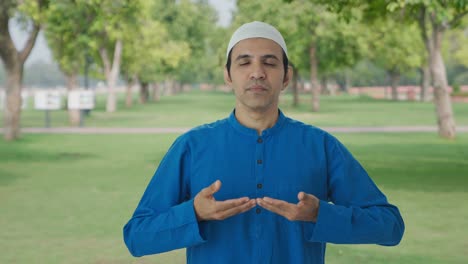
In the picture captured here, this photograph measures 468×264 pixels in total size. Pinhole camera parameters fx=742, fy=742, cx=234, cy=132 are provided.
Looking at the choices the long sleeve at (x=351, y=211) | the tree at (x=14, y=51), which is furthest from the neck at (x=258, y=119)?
the tree at (x=14, y=51)

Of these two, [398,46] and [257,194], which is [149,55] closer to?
[398,46]

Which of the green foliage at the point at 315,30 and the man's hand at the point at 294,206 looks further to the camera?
the green foliage at the point at 315,30

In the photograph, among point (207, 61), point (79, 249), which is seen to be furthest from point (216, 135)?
point (207, 61)

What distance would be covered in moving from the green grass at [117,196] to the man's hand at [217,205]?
5158mm

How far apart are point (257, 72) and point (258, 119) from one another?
20 centimetres

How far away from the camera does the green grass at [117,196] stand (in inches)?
316

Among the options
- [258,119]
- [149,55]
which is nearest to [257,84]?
[258,119]

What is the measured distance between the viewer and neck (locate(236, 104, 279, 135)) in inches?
117

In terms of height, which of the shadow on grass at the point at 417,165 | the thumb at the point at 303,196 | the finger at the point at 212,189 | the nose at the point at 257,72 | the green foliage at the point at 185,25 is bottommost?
the shadow on grass at the point at 417,165

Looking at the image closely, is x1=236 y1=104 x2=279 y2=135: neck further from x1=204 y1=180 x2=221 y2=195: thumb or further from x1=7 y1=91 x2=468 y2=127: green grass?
x1=7 y1=91 x2=468 y2=127: green grass

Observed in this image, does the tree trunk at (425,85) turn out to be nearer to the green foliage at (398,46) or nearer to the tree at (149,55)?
the green foliage at (398,46)

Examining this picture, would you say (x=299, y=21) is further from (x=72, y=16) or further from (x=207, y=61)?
(x=207, y=61)

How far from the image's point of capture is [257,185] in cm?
284

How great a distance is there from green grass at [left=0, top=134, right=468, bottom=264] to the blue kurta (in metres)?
4.88
